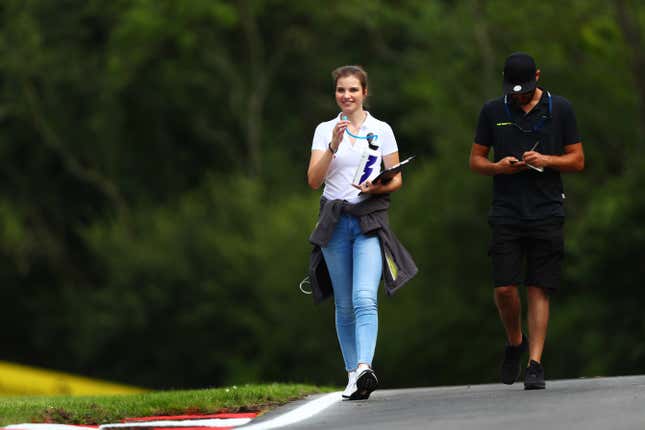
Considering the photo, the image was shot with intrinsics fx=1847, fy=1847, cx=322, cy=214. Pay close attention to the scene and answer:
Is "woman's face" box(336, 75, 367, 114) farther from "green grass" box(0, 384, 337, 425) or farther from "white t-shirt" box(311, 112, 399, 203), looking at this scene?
"green grass" box(0, 384, 337, 425)

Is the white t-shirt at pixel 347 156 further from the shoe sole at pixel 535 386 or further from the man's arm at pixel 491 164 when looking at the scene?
the shoe sole at pixel 535 386

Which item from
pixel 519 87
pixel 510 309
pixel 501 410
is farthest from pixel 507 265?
pixel 501 410

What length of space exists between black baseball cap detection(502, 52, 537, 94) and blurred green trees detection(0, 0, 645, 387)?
2233 centimetres

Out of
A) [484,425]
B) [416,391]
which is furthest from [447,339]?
[484,425]

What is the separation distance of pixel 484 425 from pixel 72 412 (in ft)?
8.33

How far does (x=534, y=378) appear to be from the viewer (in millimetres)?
10789

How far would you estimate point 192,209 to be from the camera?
1911 inches

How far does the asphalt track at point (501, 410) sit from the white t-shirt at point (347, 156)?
4.08ft

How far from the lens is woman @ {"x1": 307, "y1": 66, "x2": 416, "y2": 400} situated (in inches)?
425

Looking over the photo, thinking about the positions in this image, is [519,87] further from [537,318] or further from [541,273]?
[537,318]

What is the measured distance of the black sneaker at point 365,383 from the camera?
34.9 feet

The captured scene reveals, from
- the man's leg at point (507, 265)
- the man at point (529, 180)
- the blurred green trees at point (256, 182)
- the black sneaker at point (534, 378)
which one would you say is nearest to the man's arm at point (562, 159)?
the man at point (529, 180)

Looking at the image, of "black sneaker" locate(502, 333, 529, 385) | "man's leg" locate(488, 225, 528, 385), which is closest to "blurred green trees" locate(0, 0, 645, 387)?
"black sneaker" locate(502, 333, 529, 385)

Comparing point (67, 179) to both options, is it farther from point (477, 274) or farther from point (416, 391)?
point (416, 391)
